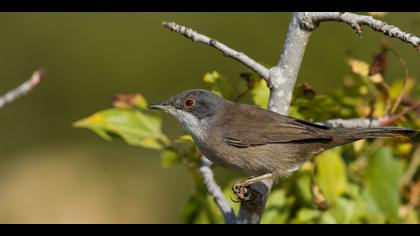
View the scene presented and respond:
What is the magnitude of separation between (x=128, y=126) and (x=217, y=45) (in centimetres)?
91

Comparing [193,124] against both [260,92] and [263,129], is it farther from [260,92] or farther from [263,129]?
[260,92]

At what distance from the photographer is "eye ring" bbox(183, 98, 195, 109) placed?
13.6 ft

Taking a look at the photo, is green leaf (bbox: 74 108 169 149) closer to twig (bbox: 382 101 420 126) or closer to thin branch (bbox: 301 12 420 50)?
thin branch (bbox: 301 12 420 50)

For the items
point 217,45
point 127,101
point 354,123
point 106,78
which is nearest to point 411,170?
point 354,123

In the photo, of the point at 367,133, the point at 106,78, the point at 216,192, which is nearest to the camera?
the point at 216,192

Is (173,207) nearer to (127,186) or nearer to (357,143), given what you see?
(127,186)

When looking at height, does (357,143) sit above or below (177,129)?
below

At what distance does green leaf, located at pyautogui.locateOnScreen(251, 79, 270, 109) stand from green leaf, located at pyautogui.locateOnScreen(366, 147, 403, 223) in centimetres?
74

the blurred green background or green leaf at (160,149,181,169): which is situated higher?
the blurred green background

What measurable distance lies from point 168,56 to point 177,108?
8.45 feet

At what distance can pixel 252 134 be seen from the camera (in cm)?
398

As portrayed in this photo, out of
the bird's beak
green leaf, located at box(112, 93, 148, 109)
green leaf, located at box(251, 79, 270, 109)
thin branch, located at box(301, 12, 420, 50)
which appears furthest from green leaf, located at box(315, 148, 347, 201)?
green leaf, located at box(112, 93, 148, 109)
